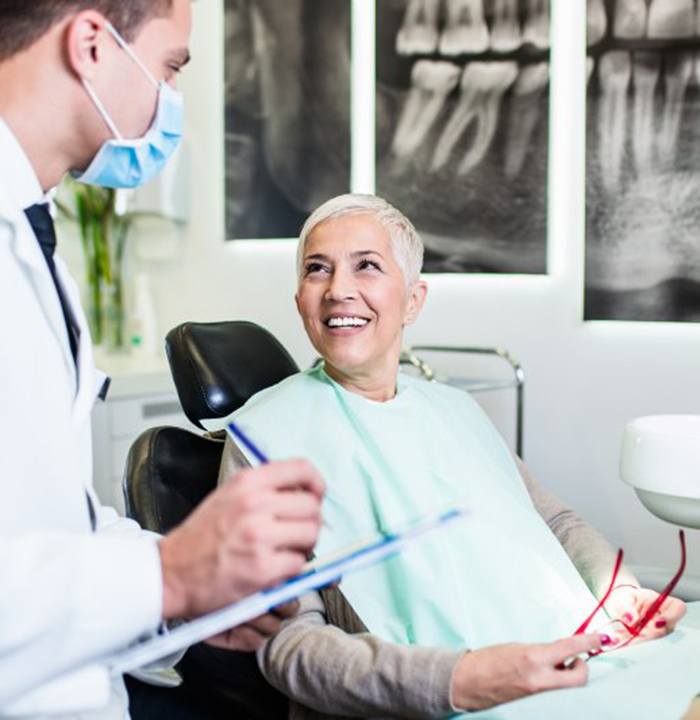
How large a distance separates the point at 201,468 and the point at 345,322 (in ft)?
1.23

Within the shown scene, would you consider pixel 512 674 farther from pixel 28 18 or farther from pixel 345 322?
pixel 28 18

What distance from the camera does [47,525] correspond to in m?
0.98

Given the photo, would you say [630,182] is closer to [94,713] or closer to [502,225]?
[502,225]

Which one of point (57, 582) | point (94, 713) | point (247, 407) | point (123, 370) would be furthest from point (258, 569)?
point (123, 370)

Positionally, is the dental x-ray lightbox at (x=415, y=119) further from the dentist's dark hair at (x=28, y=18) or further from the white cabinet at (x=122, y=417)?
the dentist's dark hair at (x=28, y=18)

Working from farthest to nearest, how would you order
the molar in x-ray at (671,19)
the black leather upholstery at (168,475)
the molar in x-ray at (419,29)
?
the molar in x-ray at (419,29), the molar in x-ray at (671,19), the black leather upholstery at (168,475)

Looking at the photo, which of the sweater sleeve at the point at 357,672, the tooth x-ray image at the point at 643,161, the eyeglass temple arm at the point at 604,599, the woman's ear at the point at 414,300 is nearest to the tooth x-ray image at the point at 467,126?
the tooth x-ray image at the point at 643,161

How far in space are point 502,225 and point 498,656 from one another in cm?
208

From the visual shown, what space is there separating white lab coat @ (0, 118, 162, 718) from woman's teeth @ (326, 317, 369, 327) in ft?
2.31

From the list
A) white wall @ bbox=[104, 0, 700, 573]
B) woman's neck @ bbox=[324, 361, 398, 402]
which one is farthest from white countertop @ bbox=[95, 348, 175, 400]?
woman's neck @ bbox=[324, 361, 398, 402]

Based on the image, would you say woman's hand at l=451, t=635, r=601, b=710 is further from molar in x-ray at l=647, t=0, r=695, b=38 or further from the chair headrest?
molar in x-ray at l=647, t=0, r=695, b=38

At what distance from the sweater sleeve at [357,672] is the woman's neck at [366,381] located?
52 centimetres

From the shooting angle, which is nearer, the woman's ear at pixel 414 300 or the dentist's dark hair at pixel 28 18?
the dentist's dark hair at pixel 28 18

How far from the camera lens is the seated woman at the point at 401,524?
1350mm
